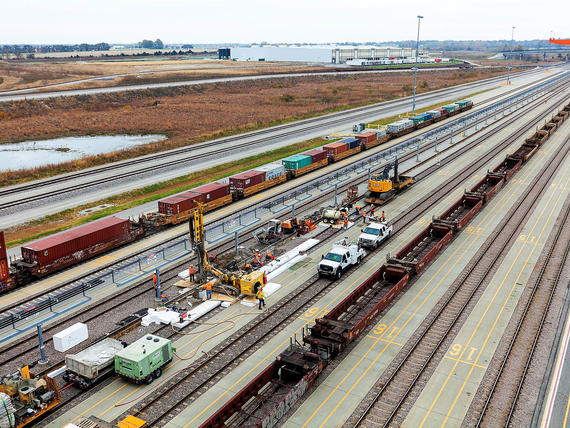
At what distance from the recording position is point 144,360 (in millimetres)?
23875

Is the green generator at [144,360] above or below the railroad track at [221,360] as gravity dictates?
above

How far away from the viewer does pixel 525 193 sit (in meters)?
57.0

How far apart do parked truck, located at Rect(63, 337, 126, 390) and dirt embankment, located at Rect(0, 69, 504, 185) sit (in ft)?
147

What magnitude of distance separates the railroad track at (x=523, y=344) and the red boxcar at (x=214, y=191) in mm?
30601

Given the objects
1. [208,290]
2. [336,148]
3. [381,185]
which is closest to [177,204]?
[208,290]

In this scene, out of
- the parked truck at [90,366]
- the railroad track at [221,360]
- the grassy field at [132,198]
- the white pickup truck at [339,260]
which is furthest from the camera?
the grassy field at [132,198]

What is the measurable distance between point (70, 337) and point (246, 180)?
99.7ft

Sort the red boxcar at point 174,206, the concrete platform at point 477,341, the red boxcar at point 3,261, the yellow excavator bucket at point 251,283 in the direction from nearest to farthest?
the concrete platform at point 477,341, the yellow excavator bucket at point 251,283, the red boxcar at point 3,261, the red boxcar at point 174,206

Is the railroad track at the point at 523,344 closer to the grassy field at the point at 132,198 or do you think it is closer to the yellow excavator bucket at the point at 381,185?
the yellow excavator bucket at the point at 381,185

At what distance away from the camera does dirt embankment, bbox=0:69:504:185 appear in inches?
3691

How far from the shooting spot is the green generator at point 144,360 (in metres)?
23.8

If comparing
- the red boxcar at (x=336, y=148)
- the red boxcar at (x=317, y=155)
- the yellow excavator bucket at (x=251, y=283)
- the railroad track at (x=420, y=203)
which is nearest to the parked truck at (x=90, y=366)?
the railroad track at (x=420, y=203)

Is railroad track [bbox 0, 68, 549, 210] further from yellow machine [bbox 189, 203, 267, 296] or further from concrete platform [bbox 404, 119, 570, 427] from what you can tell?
concrete platform [bbox 404, 119, 570, 427]

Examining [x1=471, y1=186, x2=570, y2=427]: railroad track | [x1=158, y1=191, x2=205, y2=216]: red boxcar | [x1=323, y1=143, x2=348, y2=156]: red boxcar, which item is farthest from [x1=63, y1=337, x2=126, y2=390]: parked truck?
[x1=323, y1=143, x2=348, y2=156]: red boxcar
